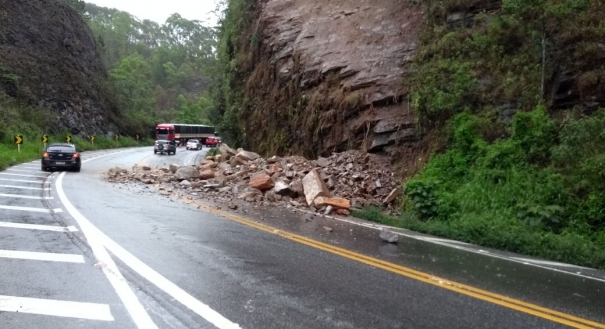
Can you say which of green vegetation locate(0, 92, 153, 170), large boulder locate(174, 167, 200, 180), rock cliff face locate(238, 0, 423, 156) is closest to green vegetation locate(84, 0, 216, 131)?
green vegetation locate(0, 92, 153, 170)

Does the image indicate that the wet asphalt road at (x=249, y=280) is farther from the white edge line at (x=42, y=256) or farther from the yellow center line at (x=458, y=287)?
the yellow center line at (x=458, y=287)

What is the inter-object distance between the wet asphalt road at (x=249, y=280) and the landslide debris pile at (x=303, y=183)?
4382mm

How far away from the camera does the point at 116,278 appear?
707 centimetres

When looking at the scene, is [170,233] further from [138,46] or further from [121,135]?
[138,46]

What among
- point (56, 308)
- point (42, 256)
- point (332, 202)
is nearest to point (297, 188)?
point (332, 202)

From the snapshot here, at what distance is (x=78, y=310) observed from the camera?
5781 millimetres

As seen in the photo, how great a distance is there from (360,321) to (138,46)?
147617mm

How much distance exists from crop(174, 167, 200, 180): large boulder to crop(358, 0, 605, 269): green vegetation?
31.1 ft

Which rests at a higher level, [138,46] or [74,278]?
[138,46]

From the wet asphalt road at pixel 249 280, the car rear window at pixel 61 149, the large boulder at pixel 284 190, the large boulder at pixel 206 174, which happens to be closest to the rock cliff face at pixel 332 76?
the large boulder at pixel 284 190

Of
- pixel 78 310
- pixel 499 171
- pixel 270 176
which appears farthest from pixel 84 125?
pixel 78 310

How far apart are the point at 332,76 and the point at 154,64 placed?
11734 cm

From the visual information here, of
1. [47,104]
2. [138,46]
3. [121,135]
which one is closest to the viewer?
[47,104]

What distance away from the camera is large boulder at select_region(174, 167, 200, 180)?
907 inches
